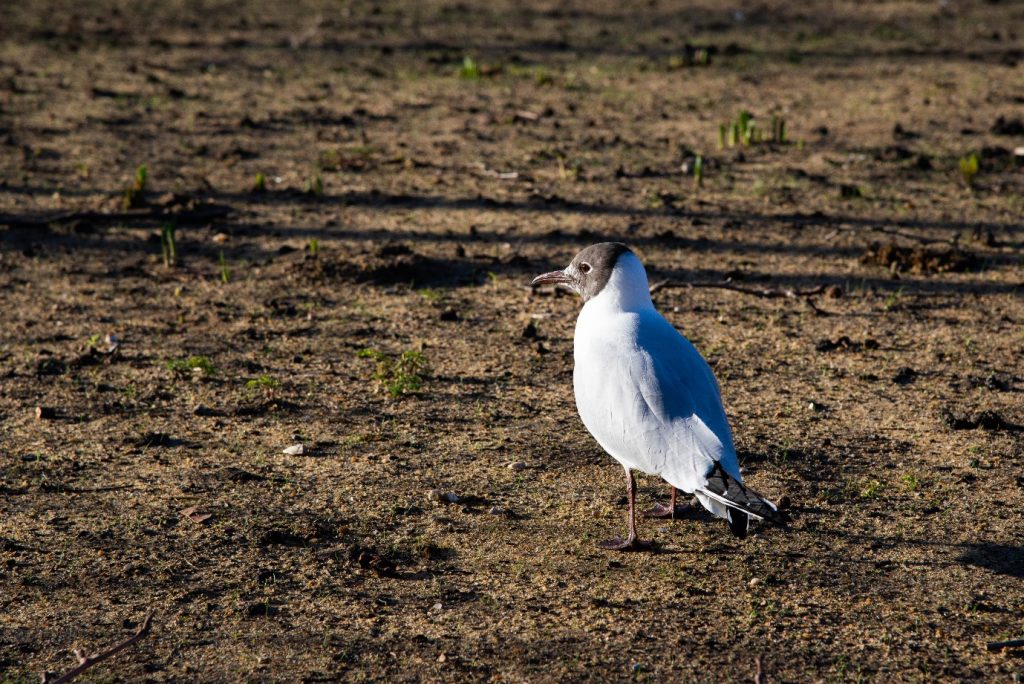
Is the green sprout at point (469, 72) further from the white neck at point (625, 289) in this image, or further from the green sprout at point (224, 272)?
the white neck at point (625, 289)

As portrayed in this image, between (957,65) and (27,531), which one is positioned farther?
(957,65)

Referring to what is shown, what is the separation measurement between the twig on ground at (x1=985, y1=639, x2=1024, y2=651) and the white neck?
188 centimetres

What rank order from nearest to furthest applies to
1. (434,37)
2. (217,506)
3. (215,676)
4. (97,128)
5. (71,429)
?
1. (215,676)
2. (217,506)
3. (71,429)
4. (97,128)
5. (434,37)

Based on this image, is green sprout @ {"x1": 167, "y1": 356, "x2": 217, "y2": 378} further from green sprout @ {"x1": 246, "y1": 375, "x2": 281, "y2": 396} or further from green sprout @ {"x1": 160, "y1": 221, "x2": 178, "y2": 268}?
green sprout @ {"x1": 160, "y1": 221, "x2": 178, "y2": 268}

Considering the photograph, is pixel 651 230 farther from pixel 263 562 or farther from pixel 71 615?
pixel 71 615

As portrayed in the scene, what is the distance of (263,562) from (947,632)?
8.13 ft

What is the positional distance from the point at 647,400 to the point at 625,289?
0.73 metres

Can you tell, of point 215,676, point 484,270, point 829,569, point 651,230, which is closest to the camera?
point 215,676

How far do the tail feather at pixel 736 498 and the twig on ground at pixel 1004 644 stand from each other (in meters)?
0.80

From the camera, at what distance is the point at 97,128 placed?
34.4ft

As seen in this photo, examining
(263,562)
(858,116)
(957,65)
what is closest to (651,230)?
(858,116)

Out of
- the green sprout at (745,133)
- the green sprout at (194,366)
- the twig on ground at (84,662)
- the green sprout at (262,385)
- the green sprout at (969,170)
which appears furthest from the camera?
the green sprout at (745,133)

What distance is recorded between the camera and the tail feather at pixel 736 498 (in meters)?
3.91

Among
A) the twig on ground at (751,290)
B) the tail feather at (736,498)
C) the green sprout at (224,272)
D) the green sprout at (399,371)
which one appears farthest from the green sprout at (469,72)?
the tail feather at (736,498)
